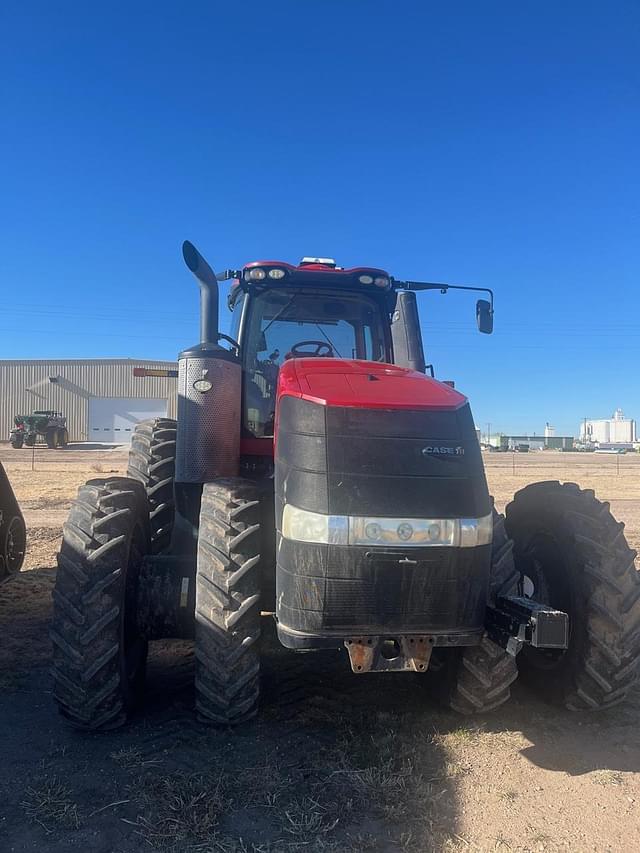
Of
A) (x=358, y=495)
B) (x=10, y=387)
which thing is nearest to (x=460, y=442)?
(x=358, y=495)

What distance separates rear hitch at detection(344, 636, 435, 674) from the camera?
3102 millimetres

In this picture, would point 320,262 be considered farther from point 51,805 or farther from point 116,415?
point 116,415

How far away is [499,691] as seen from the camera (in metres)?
3.56

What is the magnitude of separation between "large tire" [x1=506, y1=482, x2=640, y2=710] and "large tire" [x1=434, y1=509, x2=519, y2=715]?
47 cm

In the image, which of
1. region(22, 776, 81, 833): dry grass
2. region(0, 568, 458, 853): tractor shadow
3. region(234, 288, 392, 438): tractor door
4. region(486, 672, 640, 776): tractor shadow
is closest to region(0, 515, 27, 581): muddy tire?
region(0, 568, 458, 853): tractor shadow

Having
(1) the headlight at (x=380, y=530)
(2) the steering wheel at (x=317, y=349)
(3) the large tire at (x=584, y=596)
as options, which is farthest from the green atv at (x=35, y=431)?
(1) the headlight at (x=380, y=530)

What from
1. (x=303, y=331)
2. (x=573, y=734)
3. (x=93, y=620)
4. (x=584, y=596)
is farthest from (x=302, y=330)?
(x=573, y=734)

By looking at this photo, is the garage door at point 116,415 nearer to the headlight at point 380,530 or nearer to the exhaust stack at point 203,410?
the exhaust stack at point 203,410

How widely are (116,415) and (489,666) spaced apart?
45.9 metres

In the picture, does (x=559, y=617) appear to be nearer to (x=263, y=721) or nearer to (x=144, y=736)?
(x=263, y=721)

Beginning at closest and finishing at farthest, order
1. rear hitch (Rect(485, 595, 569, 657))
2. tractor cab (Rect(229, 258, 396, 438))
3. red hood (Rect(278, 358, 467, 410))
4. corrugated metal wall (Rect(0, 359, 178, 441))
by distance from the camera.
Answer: rear hitch (Rect(485, 595, 569, 657)) → red hood (Rect(278, 358, 467, 410)) → tractor cab (Rect(229, 258, 396, 438)) → corrugated metal wall (Rect(0, 359, 178, 441))

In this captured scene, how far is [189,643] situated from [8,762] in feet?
6.73

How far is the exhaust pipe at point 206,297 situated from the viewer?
4199mm

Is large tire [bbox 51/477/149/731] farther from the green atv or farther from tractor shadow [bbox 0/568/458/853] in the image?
the green atv
